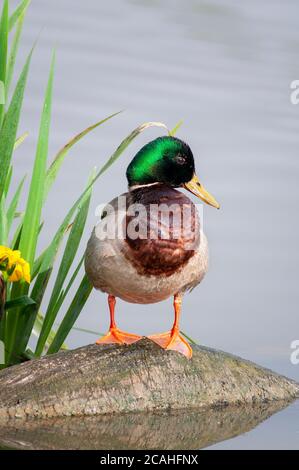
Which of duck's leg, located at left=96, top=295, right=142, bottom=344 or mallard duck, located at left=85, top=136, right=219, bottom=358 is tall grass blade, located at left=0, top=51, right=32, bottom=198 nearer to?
mallard duck, located at left=85, top=136, right=219, bottom=358

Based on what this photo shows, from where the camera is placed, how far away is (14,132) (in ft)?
16.4

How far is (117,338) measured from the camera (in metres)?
4.60

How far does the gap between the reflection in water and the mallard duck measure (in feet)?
1.34

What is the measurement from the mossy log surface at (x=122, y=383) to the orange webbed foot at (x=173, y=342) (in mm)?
28

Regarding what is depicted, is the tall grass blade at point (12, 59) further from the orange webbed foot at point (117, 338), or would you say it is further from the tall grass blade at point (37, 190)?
the orange webbed foot at point (117, 338)

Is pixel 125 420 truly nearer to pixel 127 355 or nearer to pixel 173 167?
pixel 127 355

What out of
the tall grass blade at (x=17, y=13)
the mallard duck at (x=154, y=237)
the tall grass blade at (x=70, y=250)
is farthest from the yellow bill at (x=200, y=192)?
the tall grass blade at (x=17, y=13)

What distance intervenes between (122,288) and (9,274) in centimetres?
55

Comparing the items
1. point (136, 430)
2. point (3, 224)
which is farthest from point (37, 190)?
point (136, 430)

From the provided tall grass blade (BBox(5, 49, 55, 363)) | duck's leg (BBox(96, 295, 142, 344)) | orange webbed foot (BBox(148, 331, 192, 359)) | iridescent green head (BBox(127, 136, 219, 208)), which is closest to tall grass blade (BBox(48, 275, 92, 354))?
tall grass blade (BBox(5, 49, 55, 363))

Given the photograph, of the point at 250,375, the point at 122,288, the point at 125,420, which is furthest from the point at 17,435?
the point at 250,375

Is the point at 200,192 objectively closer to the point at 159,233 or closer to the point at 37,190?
the point at 159,233

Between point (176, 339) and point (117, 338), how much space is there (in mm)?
272

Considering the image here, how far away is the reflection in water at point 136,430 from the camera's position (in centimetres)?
379
